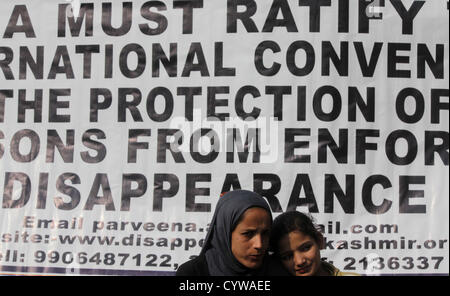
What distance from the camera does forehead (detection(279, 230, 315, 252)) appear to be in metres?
2.20

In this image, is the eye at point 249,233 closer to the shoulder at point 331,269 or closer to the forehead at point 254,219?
the forehead at point 254,219

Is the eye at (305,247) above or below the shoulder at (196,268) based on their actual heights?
above

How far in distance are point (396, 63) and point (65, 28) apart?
188 centimetres

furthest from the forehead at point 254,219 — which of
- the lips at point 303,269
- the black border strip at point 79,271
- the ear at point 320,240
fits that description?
the black border strip at point 79,271

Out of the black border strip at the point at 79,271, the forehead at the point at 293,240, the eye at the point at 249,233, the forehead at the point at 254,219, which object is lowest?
the black border strip at the point at 79,271

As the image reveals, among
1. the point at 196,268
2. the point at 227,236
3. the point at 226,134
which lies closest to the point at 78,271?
the point at 196,268

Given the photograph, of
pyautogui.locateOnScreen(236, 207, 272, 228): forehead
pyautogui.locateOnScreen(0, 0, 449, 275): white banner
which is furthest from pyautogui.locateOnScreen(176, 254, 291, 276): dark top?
pyautogui.locateOnScreen(0, 0, 449, 275): white banner

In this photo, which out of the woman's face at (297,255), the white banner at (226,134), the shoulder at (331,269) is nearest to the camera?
the woman's face at (297,255)

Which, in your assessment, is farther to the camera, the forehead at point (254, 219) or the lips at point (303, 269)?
the lips at point (303, 269)

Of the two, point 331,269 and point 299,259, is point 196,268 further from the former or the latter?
point 331,269

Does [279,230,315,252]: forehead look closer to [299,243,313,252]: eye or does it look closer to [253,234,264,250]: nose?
[299,243,313,252]: eye

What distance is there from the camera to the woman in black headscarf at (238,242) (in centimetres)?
209

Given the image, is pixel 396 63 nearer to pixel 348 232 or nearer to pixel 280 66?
pixel 280 66

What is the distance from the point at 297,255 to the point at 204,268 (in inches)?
17.2
